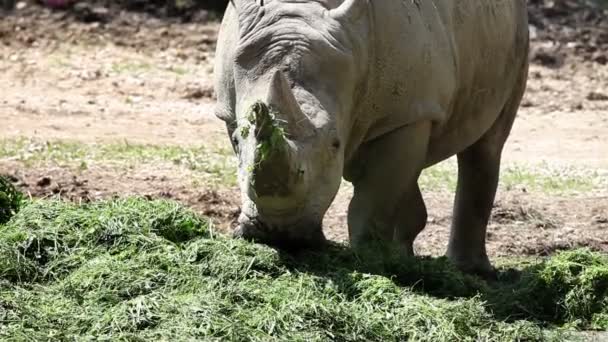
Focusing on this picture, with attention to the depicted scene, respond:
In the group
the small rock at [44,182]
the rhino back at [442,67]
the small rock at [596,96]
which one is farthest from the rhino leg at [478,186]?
the small rock at [596,96]

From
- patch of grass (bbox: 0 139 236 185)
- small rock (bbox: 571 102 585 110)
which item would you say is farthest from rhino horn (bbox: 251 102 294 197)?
small rock (bbox: 571 102 585 110)

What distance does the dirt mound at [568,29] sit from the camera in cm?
1645

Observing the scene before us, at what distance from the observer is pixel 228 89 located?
7.02m

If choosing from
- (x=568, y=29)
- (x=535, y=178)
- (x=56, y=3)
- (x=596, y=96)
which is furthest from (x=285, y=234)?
(x=568, y=29)

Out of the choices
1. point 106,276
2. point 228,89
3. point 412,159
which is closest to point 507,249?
point 412,159

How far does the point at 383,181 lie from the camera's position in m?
7.30

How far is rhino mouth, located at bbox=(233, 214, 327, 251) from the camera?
6.62 m

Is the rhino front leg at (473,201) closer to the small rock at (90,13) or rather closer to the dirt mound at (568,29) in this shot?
the dirt mound at (568,29)

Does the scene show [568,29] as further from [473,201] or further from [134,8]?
[473,201]

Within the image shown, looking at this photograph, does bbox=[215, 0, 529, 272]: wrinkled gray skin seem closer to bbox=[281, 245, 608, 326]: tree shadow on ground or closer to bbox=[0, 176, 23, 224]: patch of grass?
bbox=[281, 245, 608, 326]: tree shadow on ground

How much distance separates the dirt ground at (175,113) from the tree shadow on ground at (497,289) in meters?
2.46

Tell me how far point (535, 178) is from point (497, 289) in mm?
4895

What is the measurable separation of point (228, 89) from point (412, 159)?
1.01 meters

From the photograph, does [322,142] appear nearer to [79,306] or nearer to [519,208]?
[79,306]
